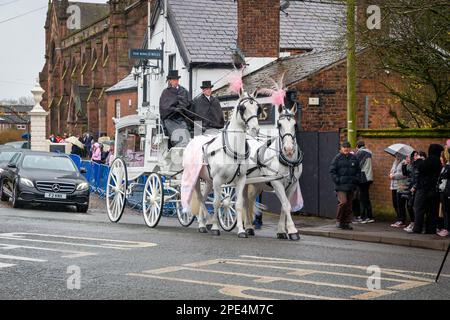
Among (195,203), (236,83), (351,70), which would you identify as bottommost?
(195,203)

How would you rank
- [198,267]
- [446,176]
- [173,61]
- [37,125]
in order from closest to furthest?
[198,267], [446,176], [173,61], [37,125]

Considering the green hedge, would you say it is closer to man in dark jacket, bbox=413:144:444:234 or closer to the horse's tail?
man in dark jacket, bbox=413:144:444:234

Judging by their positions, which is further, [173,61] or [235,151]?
[173,61]

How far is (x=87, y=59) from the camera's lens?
7025 centimetres

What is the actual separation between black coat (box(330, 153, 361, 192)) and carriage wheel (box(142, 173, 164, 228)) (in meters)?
3.92

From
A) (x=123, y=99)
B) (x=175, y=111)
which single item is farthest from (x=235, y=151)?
(x=123, y=99)

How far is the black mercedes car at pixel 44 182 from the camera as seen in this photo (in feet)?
77.5

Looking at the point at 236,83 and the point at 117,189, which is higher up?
the point at 236,83

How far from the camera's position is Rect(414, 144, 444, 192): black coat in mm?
17375

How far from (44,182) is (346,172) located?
9.25 metres

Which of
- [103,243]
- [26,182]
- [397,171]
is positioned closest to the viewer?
[103,243]

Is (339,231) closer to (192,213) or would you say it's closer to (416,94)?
(192,213)

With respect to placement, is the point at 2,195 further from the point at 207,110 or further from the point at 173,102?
the point at 207,110

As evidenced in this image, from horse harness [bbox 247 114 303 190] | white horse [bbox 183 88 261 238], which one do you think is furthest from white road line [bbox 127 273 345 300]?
horse harness [bbox 247 114 303 190]
